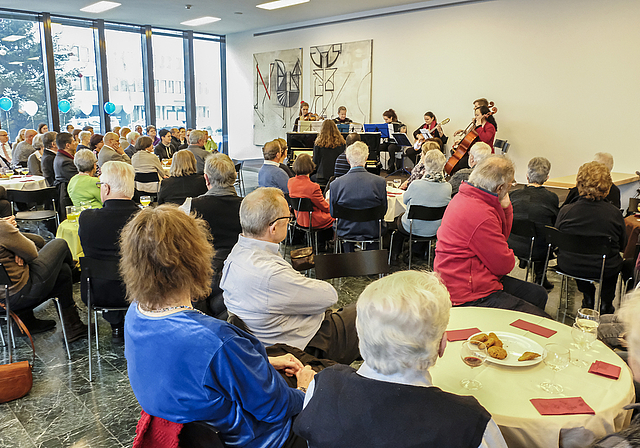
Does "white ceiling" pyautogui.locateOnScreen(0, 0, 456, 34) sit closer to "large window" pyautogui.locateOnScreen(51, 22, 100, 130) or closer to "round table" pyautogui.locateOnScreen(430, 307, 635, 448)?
"large window" pyautogui.locateOnScreen(51, 22, 100, 130)

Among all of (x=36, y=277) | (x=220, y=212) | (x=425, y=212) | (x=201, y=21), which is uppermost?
(x=201, y=21)

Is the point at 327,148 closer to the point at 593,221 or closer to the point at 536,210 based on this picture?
the point at 536,210

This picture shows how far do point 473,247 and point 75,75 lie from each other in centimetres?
1278

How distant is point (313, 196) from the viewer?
16.6 feet

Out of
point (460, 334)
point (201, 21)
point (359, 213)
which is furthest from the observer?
point (201, 21)

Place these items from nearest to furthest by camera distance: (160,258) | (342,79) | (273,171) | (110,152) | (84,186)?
1. (160,258)
2. (84,186)
3. (273,171)
4. (110,152)
5. (342,79)

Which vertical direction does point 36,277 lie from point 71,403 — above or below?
above

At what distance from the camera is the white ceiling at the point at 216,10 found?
34.2 ft

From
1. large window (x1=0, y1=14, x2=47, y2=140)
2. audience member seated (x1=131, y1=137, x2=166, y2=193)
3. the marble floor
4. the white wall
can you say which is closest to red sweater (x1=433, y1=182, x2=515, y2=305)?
the marble floor

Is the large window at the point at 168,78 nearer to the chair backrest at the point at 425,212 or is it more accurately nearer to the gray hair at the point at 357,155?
the gray hair at the point at 357,155

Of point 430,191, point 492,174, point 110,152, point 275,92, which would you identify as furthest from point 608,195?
point 275,92

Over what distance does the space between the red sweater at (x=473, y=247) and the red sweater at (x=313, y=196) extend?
2359mm

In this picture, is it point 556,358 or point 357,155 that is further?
point 357,155

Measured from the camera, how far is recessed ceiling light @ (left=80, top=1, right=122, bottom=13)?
10.6m
